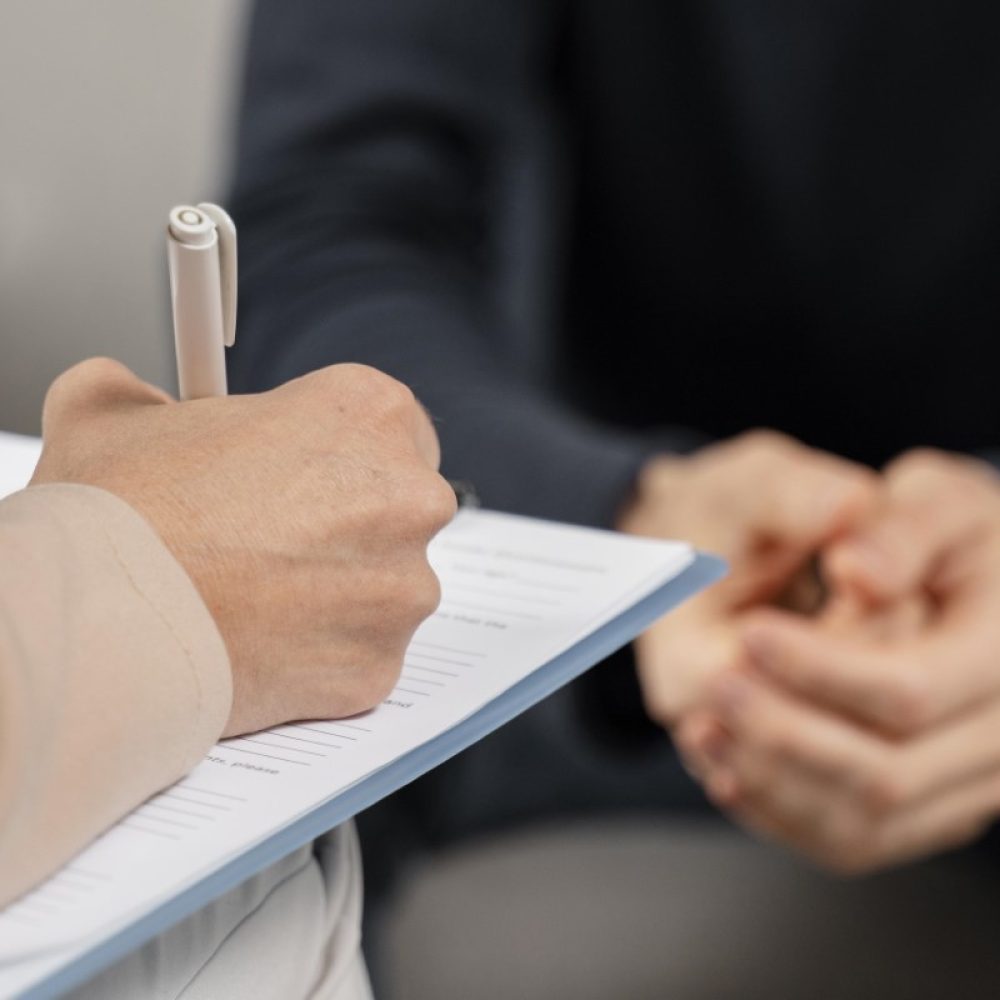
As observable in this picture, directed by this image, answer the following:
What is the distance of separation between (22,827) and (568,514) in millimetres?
259

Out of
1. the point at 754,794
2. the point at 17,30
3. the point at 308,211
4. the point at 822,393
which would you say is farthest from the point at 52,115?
the point at 822,393

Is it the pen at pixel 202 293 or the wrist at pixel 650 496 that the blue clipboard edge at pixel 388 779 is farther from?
the wrist at pixel 650 496

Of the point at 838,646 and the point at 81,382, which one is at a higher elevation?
the point at 81,382

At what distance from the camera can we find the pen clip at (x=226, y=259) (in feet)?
0.58

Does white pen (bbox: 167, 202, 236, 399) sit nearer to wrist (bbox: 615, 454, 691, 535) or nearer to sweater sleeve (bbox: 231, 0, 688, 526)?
sweater sleeve (bbox: 231, 0, 688, 526)

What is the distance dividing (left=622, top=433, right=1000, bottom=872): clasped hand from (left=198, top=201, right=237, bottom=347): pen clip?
0.71 feet

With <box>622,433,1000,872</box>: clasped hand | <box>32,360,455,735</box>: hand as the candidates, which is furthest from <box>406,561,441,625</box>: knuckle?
<box>622,433,1000,872</box>: clasped hand

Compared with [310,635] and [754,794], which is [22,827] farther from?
[754,794]

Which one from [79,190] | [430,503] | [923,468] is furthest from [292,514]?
[923,468]

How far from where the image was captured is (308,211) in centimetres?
43

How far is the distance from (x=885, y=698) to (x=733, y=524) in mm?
66

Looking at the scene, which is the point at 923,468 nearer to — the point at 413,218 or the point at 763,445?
the point at 763,445

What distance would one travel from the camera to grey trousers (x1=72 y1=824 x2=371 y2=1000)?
7.2 inches

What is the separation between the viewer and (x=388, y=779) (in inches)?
6.9
